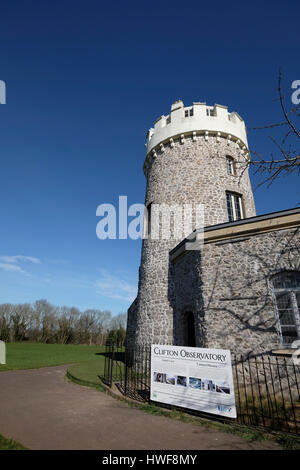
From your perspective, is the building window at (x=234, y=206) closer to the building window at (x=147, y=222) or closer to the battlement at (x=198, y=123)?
the battlement at (x=198, y=123)

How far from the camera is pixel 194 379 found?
5.65 metres

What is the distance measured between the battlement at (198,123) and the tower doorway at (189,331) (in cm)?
1015

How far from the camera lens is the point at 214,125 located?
13.5 meters

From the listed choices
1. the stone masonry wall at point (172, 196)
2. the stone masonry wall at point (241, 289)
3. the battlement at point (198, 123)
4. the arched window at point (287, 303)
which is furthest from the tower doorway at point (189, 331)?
the battlement at point (198, 123)

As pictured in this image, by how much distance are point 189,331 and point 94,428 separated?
230 inches

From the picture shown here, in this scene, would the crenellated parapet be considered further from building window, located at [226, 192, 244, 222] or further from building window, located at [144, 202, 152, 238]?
building window, located at [144, 202, 152, 238]

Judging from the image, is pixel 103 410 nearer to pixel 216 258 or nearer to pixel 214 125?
pixel 216 258

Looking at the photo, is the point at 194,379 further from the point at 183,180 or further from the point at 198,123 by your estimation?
the point at 198,123

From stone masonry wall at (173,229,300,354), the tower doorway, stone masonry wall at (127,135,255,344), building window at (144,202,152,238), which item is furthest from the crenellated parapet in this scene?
the tower doorway

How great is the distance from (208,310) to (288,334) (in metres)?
→ 2.39

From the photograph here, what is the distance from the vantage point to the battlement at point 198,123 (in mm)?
13455

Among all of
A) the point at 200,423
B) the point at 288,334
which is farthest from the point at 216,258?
the point at 200,423

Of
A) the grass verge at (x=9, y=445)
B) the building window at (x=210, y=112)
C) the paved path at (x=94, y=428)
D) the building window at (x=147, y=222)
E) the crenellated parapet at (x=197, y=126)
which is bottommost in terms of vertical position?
the paved path at (x=94, y=428)

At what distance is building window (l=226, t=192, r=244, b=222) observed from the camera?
1255cm
